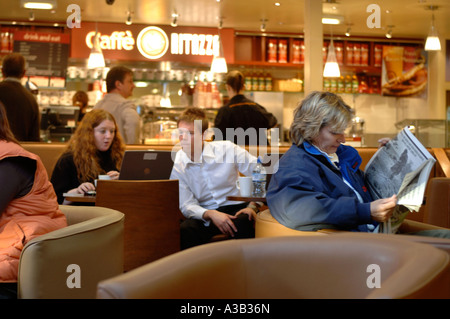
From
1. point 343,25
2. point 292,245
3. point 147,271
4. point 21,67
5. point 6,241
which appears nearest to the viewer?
point 147,271

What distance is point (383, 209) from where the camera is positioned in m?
2.12

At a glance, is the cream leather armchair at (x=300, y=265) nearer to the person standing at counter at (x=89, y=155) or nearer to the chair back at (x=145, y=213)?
the chair back at (x=145, y=213)

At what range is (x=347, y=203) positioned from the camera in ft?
7.07

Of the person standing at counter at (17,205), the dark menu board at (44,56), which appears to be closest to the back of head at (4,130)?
the person standing at counter at (17,205)

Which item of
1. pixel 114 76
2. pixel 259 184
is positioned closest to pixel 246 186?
pixel 259 184

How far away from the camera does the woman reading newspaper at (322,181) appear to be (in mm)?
2156

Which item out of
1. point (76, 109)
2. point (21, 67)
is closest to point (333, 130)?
point (21, 67)

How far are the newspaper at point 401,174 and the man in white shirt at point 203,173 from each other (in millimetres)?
1180

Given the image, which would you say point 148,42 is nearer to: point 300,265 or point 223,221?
point 223,221

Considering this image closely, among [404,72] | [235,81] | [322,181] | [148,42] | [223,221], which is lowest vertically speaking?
[223,221]

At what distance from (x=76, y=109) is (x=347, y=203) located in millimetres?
5727

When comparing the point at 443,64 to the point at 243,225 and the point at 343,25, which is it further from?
the point at 243,225

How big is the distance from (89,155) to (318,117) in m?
1.91

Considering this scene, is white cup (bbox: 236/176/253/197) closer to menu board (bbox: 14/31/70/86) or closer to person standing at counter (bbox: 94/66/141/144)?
person standing at counter (bbox: 94/66/141/144)
